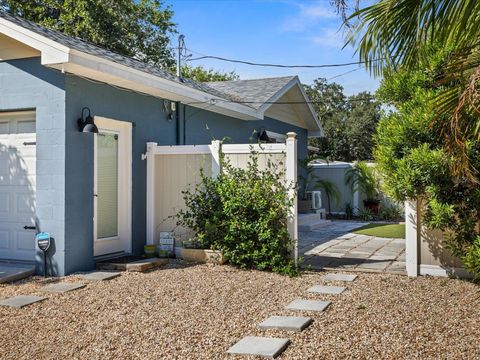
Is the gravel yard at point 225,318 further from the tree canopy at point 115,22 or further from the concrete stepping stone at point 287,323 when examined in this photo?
the tree canopy at point 115,22

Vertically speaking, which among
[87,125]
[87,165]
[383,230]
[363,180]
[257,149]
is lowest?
[383,230]

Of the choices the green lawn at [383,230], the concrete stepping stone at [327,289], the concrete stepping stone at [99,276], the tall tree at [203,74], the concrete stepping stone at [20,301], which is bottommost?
the concrete stepping stone at [327,289]

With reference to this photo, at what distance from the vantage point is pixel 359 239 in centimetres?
1145

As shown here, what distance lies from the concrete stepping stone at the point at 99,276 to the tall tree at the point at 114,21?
16.4 m

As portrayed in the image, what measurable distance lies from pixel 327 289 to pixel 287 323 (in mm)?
1734

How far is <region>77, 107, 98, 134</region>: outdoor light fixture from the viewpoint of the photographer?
740cm

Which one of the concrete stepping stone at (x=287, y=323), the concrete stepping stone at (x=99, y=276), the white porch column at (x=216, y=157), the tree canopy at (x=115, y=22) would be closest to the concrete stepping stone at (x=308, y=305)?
the concrete stepping stone at (x=287, y=323)

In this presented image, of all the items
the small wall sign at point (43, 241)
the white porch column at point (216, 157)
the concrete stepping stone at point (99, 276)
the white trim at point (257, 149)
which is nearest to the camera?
the concrete stepping stone at point (99, 276)

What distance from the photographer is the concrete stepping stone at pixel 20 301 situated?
5.67 metres

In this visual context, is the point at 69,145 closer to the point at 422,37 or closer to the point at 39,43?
the point at 39,43

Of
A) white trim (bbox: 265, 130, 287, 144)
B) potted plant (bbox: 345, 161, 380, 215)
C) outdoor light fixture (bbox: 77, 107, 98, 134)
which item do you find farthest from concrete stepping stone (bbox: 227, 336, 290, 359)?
potted plant (bbox: 345, 161, 380, 215)

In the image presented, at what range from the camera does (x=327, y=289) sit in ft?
21.1

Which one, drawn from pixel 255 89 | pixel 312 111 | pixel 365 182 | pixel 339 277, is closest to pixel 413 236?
pixel 339 277

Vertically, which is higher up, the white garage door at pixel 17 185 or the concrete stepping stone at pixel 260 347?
the white garage door at pixel 17 185
